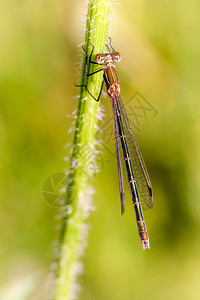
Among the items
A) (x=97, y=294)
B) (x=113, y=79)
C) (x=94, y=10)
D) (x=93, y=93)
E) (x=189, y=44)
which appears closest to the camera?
(x=94, y=10)

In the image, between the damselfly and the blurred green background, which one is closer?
the damselfly

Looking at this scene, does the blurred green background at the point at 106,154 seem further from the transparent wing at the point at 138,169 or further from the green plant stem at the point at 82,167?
the green plant stem at the point at 82,167

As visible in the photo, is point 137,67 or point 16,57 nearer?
point 16,57

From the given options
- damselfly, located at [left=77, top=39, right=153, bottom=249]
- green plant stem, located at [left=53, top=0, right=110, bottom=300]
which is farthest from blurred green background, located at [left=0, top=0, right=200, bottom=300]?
green plant stem, located at [left=53, top=0, right=110, bottom=300]

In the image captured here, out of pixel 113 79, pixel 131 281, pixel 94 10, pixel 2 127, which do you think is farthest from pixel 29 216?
pixel 94 10

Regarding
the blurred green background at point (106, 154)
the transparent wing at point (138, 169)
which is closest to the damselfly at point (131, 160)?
the transparent wing at point (138, 169)

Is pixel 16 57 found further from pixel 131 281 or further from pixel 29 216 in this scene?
pixel 131 281

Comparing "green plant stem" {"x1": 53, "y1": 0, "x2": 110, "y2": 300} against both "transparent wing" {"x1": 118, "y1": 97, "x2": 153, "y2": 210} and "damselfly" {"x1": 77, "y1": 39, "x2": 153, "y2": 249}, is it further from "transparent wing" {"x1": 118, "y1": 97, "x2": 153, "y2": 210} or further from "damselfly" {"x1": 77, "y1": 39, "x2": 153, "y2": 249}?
"transparent wing" {"x1": 118, "y1": 97, "x2": 153, "y2": 210}
